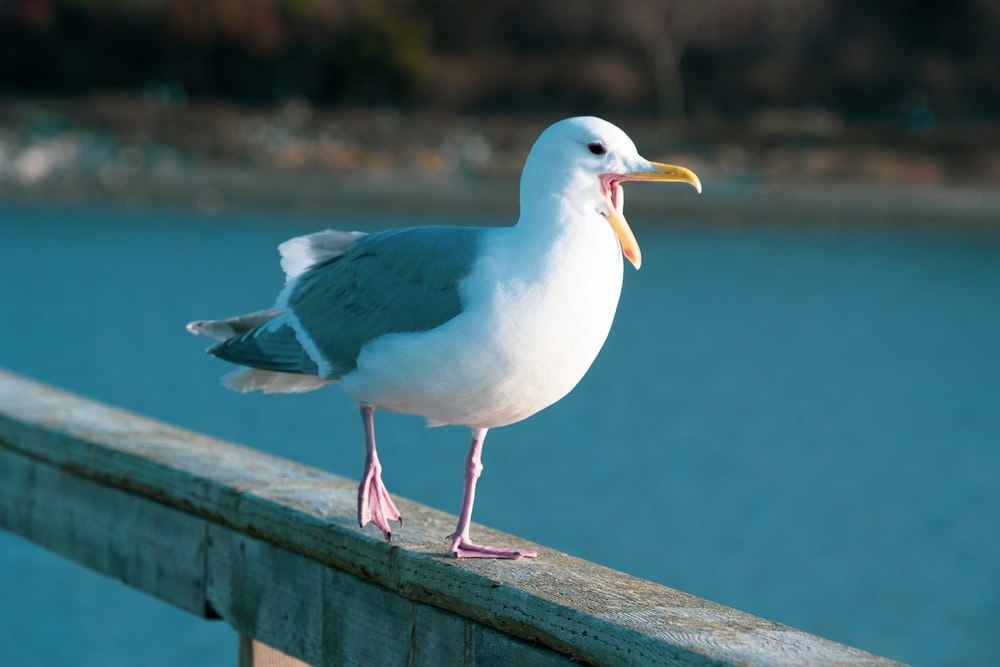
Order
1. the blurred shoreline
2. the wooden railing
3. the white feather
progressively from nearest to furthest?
the wooden railing → the white feather → the blurred shoreline

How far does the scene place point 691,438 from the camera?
14.6 m

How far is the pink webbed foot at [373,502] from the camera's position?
108 inches

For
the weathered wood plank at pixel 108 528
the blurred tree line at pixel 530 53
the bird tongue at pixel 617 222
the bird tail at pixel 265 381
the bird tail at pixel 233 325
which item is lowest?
the blurred tree line at pixel 530 53

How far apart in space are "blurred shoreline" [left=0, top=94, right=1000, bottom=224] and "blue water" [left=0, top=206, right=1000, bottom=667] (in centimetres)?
846

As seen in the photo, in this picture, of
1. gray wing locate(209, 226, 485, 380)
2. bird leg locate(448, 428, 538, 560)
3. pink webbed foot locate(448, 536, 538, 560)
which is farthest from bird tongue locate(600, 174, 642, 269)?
pink webbed foot locate(448, 536, 538, 560)

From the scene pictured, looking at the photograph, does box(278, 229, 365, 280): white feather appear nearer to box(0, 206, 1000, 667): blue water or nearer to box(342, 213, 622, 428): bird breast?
box(342, 213, 622, 428): bird breast

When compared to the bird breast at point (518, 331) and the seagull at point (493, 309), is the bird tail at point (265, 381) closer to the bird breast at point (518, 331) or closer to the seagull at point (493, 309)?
the seagull at point (493, 309)

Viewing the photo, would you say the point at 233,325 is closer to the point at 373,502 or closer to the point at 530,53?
the point at 373,502

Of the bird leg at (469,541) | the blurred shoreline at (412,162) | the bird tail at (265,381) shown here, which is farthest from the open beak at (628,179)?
the blurred shoreline at (412,162)

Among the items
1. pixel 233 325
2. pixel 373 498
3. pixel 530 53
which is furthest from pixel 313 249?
pixel 530 53

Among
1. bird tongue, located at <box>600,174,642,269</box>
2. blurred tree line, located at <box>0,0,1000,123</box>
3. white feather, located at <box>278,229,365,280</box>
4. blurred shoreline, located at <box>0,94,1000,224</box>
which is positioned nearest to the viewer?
bird tongue, located at <box>600,174,642,269</box>

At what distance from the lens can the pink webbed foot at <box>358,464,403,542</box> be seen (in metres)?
2.74

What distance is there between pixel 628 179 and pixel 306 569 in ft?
3.13

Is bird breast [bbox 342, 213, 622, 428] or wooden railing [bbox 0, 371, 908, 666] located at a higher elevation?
bird breast [bbox 342, 213, 622, 428]
